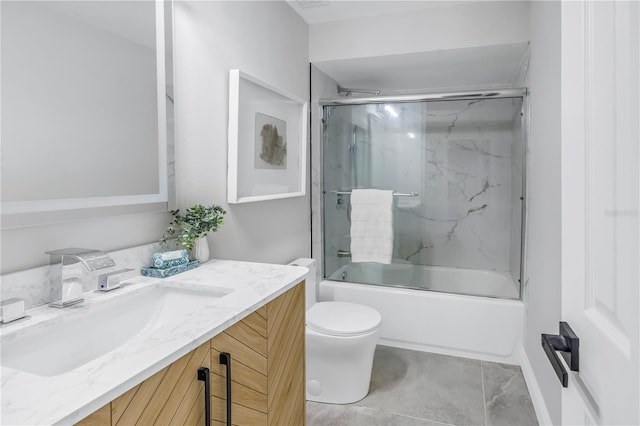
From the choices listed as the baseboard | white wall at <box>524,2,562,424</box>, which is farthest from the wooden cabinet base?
the baseboard

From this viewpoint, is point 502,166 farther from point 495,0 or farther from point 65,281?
point 65,281

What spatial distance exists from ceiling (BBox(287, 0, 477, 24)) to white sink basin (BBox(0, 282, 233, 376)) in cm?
198

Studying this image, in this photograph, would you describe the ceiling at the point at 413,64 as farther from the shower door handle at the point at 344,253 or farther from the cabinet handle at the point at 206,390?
the cabinet handle at the point at 206,390

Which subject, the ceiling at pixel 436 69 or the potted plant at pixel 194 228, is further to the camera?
the ceiling at pixel 436 69

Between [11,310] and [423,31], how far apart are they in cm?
259

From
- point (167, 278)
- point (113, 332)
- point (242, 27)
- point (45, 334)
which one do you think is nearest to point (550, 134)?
point (242, 27)

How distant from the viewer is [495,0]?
2.38 metres

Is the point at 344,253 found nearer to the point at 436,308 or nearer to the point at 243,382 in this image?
the point at 436,308

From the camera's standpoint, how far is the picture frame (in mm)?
1803

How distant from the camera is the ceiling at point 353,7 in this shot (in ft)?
7.91

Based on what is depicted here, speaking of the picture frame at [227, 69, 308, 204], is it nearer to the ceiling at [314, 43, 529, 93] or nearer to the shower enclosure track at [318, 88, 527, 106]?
A: the shower enclosure track at [318, 88, 527, 106]

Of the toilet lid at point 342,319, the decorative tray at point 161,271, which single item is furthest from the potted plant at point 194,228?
the toilet lid at point 342,319

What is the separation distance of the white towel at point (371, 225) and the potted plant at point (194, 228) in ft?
5.01

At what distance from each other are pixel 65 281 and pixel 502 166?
9.71 feet
